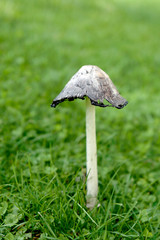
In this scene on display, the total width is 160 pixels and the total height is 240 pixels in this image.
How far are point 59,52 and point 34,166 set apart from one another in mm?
4441

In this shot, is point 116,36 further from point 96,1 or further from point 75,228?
point 75,228

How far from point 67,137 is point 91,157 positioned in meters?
1.18

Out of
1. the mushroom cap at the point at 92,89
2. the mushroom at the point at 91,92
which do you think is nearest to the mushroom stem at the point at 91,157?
the mushroom at the point at 91,92

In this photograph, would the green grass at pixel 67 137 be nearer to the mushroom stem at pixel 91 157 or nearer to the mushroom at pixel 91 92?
the mushroom stem at pixel 91 157

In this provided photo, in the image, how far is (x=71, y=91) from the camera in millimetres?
1555

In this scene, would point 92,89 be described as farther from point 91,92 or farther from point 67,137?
point 67,137

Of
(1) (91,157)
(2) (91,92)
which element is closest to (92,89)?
(2) (91,92)

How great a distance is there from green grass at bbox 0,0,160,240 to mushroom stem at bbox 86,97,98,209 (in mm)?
80

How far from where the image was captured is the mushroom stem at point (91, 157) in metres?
1.76

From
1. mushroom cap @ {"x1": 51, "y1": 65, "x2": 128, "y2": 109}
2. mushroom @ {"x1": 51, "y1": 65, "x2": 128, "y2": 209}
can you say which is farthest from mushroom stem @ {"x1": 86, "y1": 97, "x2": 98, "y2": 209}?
mushroom cap @ {"x1": 51, "y1": 65, "x2": 128, "y2": 109}

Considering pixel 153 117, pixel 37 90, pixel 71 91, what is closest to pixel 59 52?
pixel 37 90

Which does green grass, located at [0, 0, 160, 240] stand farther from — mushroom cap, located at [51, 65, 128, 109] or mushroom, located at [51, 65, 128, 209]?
mushroom cap, located at [51, 65, 128, 109]

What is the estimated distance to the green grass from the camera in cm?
169

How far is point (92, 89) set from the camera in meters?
1.54
